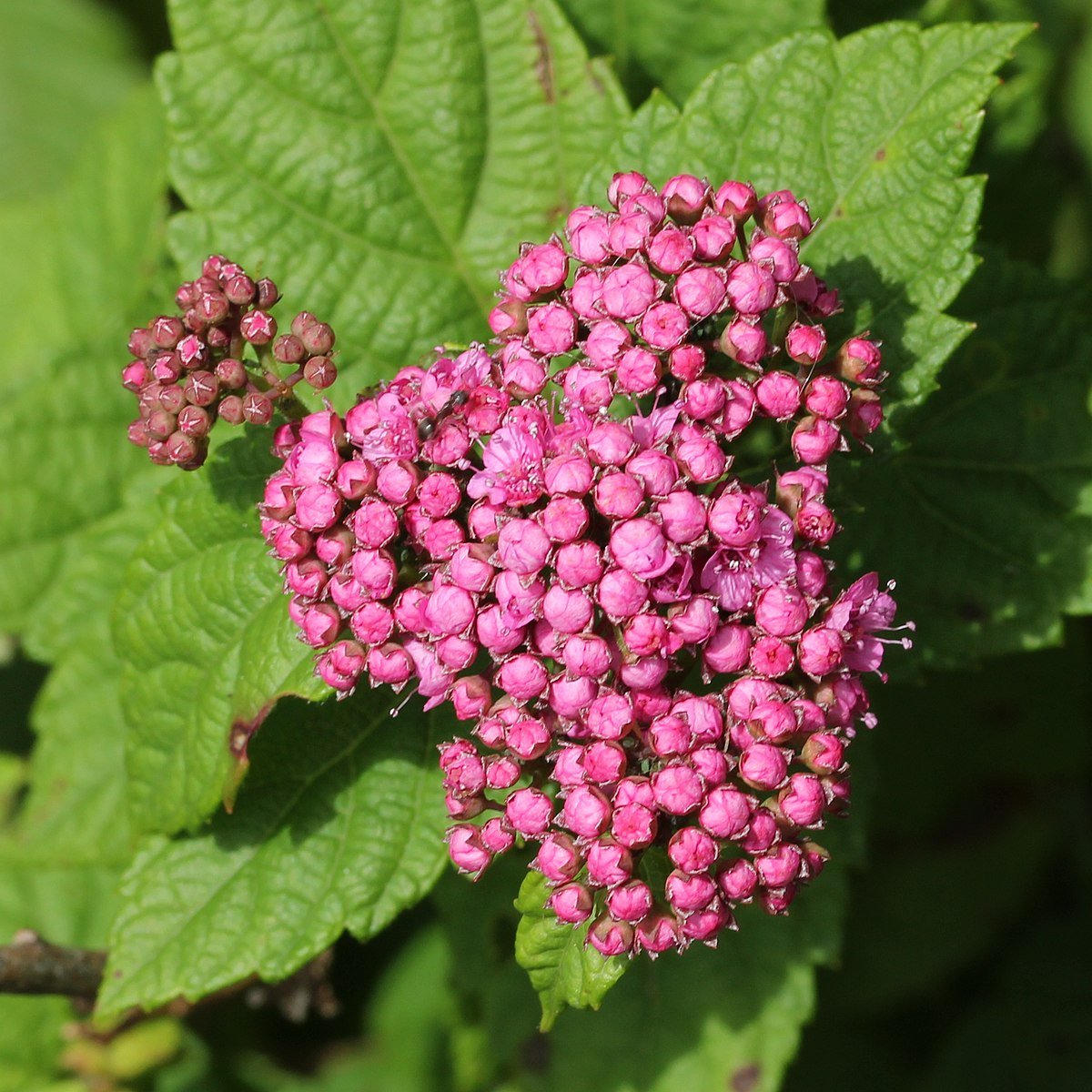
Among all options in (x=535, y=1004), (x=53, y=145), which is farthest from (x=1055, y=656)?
(x=53, y=145)

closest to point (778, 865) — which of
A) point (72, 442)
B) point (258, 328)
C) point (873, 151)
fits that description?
point (258, 328)

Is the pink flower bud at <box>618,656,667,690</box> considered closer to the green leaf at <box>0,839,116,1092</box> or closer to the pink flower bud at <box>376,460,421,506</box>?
the pink flower bud at <box>376,460,421,506</box>

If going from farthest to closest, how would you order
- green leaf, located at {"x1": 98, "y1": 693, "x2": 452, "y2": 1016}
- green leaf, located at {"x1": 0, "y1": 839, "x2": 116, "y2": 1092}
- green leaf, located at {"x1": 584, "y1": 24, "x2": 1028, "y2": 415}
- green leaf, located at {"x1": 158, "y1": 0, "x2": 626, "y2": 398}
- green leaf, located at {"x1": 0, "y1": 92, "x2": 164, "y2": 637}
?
green leaf, located at {"x1": 0, "y1": 839, "x2": 116, "y2": 1092}, green leaf, located at {"x1": 0, "y1": 92, "x2": 164, "y2": 637}, green leaf, located at {"x1": 158, "y1": 0, "x2": 626, "y2": 398}, green leaf, located at {"x1": 98, "y1": 693, "x2": 452, "y2": 1016}, green leaf, located at {"x1": 584, "y1": 24, "x2": 1028, "y2": 415}

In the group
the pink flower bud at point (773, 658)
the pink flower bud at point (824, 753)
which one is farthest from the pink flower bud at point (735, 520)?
the pink flower bud at point (824, 753)

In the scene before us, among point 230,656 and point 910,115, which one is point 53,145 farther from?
point 910,115

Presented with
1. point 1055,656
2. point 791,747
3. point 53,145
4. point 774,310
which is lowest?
point 1055,656

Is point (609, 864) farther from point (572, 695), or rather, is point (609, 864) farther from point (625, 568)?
point (625, 568)

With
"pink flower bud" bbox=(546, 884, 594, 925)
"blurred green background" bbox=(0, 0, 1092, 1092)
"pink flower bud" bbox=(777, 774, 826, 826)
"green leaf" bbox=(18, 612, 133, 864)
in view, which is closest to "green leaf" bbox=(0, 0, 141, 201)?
"blurred green background" bbox=(0, 0, 1092, 1092)
